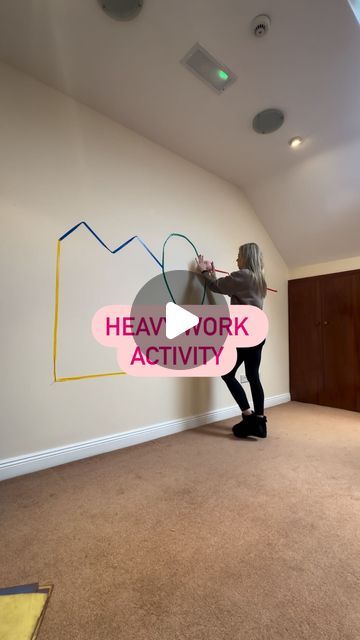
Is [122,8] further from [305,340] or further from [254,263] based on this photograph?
[305,340]

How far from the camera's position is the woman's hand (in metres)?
1.98

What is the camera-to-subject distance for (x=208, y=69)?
1429 millimetres

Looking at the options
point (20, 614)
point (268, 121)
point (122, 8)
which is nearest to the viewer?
point (20, 614)

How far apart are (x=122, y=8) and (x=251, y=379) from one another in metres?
1.96

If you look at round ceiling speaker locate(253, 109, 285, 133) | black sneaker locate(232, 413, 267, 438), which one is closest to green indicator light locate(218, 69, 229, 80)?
round ceiling speaker locate(253, 109, 285, 133)

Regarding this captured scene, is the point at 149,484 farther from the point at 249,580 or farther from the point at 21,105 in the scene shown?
the point at 21,105

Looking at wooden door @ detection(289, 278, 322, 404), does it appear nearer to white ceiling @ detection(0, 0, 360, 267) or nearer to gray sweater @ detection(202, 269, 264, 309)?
white ceiling @ detection(0, 0, 360, 267)

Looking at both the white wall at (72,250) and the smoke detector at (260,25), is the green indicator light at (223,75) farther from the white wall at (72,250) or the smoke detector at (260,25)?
the white wall at (72,250)

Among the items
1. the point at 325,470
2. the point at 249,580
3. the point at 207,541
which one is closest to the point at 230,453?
the point at 325,470

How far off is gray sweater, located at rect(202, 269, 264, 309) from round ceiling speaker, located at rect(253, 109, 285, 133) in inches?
36.6

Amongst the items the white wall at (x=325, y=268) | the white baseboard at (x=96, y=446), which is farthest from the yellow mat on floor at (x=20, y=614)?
the white wall at (x=325, y=268)

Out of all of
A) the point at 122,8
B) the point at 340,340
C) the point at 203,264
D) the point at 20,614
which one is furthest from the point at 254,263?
the point at 20,614

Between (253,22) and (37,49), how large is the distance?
3.30 feet

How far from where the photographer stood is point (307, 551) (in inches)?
32.2
